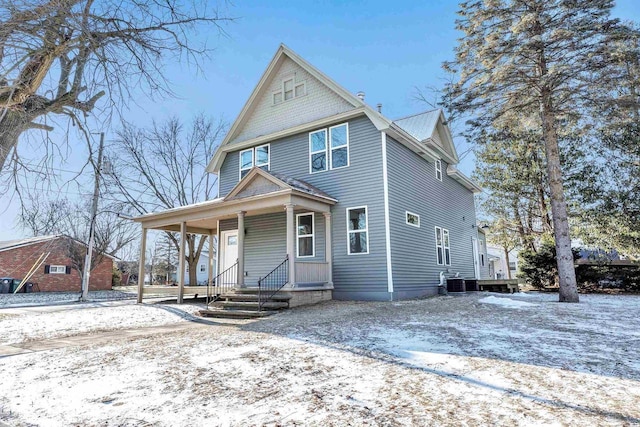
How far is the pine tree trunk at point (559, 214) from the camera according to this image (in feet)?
38.7

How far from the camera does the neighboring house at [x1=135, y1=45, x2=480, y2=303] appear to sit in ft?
37.9

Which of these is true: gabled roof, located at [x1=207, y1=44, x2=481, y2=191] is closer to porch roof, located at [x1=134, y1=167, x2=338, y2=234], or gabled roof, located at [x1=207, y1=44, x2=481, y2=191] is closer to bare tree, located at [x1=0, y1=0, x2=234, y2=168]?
porch roof, located at [x1=134, y1=167, x2=338, y2=234]

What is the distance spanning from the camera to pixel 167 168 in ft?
86.2

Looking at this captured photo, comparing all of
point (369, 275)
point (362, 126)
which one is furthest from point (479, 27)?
point (369, 275)

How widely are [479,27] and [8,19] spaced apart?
13.5m

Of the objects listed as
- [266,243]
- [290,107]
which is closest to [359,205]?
[266,243]

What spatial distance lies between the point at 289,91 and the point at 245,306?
8192 millimetres

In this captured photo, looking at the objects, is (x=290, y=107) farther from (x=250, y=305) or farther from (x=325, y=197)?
(x=250, y=305)

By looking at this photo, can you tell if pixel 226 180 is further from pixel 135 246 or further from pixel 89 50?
pixel 135 246

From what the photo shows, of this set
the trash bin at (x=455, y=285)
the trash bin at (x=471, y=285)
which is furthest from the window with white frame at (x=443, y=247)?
the trash bin at (x=471, y=285)

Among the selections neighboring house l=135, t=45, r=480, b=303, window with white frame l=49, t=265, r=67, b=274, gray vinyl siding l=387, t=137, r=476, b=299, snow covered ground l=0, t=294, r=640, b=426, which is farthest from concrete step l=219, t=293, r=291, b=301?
window with white frame l=49, t=265, r=67, b=274

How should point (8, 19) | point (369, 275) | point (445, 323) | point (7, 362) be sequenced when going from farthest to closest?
point (369, 275) → point (445, 323) → point (7, 362) → point (8, 19)

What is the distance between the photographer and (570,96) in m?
12.3

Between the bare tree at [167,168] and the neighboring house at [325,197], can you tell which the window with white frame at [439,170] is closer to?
the neighboring house at [325,197]
